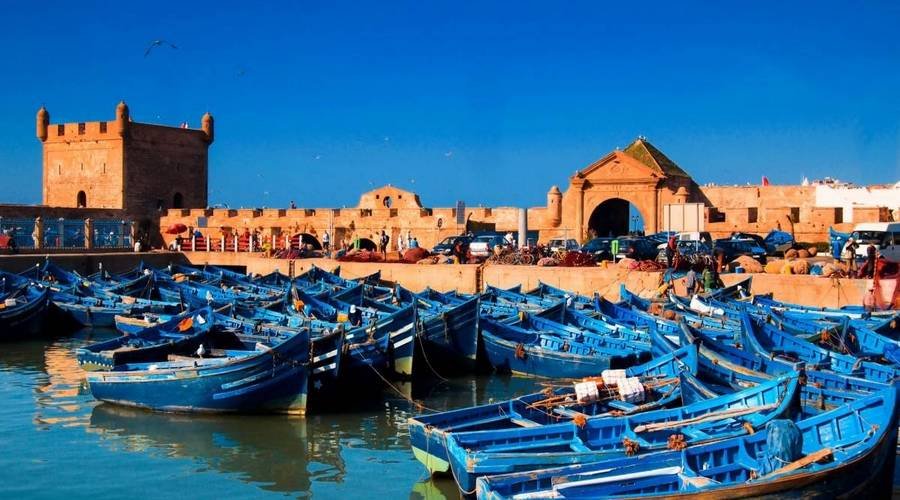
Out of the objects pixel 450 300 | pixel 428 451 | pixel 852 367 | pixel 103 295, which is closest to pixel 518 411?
pixel 428 451

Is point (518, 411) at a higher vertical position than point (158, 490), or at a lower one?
higher

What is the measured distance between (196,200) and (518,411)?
39.0 m

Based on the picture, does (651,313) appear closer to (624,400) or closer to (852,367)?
(852,367)

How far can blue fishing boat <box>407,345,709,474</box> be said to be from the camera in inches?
371

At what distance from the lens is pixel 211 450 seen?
11406 millimetres

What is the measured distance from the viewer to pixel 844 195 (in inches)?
1457

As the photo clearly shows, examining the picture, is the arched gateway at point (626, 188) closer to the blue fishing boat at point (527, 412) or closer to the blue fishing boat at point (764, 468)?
the blue fishing boat at point (527, 412)

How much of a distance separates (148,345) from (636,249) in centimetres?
1595

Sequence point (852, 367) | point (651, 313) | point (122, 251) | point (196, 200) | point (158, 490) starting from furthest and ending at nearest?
point (196, 200)
point (122, 251)
point (651, 313)
point (852, 367)
point (158, 490)

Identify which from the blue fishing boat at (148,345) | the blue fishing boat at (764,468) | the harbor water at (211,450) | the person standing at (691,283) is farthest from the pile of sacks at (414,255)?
the blue fishing boat at (764,468)

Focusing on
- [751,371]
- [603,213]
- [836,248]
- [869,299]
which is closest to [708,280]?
[869,299]

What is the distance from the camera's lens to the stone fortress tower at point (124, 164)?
139 ft

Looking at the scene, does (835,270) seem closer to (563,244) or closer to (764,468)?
(563,244)

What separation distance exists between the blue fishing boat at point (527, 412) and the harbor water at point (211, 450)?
61 cm
